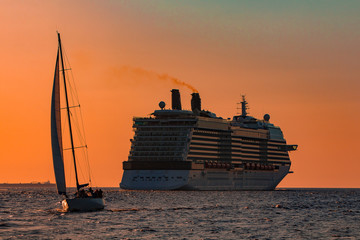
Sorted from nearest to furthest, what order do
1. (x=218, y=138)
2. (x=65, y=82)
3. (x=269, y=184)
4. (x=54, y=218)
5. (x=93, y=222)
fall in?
(x=93, y=222), (x=54, y=218), (x=65, y=82), (x=218, y=138), (x=269, y=184)

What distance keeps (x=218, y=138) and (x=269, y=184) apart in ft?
75.7

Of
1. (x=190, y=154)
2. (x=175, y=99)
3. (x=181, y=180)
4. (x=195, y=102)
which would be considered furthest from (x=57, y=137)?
(x=195, y=102)

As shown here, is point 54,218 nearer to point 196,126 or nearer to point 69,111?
point 69,111

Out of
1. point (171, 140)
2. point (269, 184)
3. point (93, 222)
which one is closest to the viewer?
point (93, 222)

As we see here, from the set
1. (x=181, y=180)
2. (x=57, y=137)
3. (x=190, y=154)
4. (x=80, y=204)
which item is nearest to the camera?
(x=57, y=137)

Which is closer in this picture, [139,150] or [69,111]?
[69,111]

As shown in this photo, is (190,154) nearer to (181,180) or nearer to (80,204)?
(181,180)

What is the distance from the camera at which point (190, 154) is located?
6767 inches

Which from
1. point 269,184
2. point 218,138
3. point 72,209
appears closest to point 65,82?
point 72,209

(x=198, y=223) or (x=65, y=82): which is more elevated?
(x=65, y=82)

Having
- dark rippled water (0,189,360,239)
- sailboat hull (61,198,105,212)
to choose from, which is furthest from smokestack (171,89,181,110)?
sailboat hull (61,198,105,212)

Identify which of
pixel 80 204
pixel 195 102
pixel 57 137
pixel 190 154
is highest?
pixel 195 102

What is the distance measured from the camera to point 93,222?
7138 centimetres

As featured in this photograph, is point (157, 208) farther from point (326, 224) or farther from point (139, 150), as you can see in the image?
point (139, 150)
